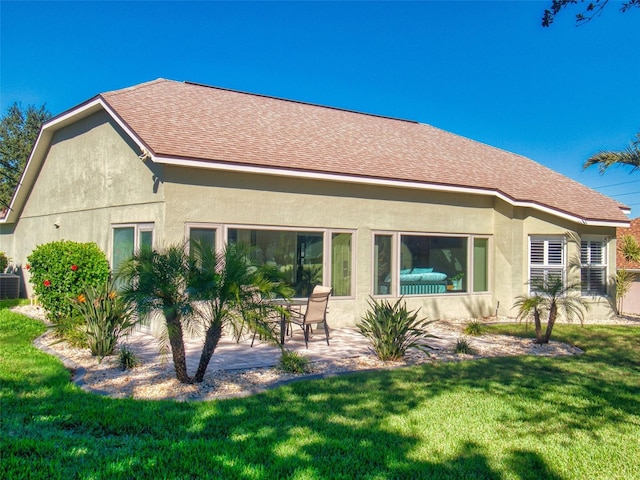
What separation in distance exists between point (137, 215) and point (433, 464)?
356 inches

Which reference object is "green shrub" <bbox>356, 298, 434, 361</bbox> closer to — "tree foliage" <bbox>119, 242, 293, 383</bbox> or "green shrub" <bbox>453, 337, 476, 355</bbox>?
"green shrub" <bbox>453, 337, 476, 355</bbox>

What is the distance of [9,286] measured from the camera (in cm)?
1833

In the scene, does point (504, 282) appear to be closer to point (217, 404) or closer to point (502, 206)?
point (502, 206)

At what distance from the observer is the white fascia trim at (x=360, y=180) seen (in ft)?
35.3

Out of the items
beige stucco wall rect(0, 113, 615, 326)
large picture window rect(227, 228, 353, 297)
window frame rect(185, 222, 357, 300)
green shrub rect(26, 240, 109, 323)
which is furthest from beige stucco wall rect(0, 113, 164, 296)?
large picture window rect(227, 228, 353, 297)

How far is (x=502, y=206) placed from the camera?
15.4m

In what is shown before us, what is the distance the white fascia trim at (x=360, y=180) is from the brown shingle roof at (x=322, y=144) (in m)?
0.10

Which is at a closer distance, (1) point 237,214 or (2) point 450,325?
(1) point 237,214

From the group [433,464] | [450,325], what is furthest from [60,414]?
[450,325]

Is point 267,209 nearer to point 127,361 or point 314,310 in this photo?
point 314,310

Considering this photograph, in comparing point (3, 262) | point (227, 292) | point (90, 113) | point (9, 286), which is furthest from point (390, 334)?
point (3, 262)

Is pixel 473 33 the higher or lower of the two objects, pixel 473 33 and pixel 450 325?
the higher

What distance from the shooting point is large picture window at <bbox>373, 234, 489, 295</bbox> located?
13.8 m

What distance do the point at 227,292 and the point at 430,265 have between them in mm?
8804
